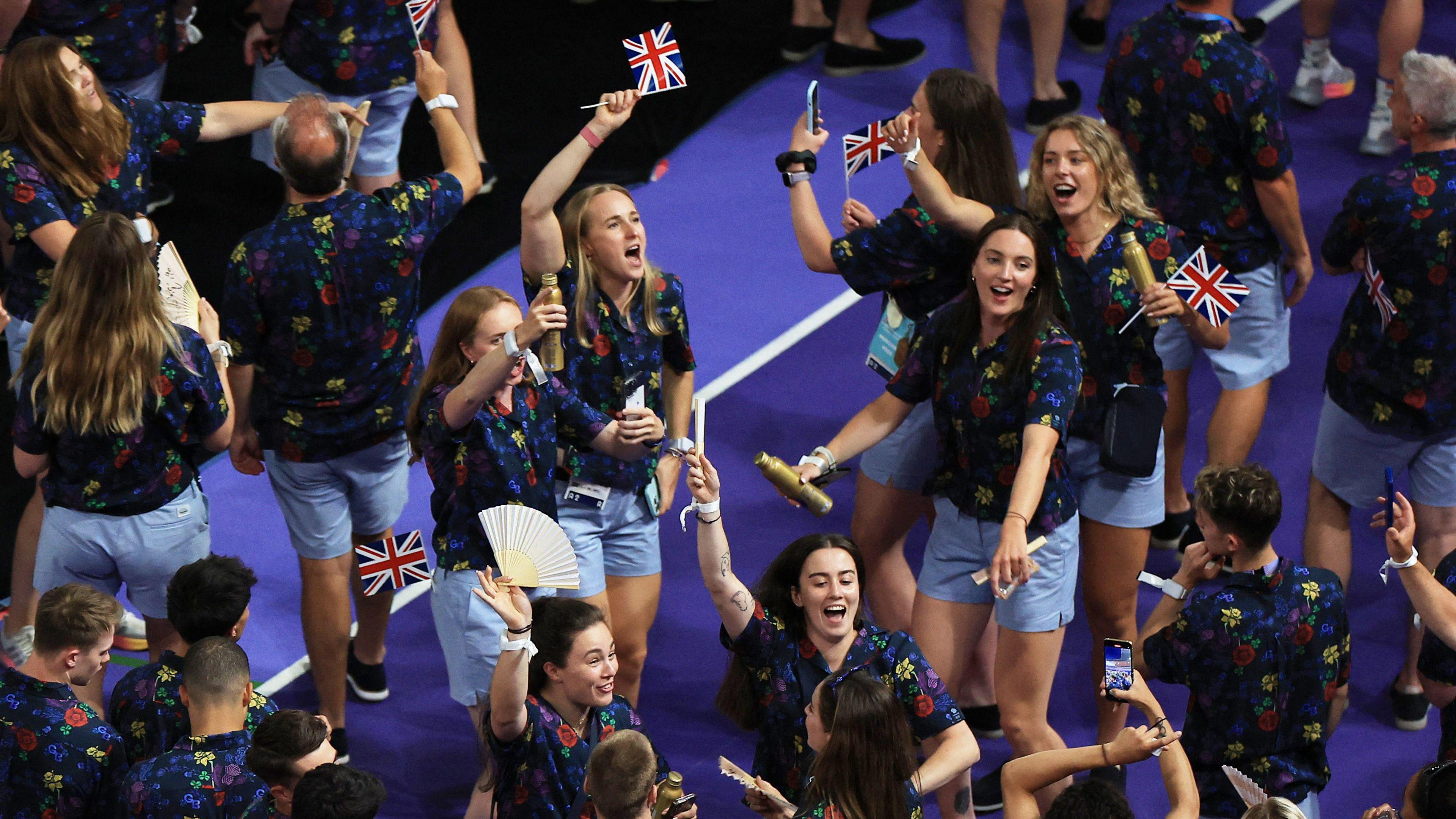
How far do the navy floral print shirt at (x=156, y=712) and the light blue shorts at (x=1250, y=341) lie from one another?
3272mm

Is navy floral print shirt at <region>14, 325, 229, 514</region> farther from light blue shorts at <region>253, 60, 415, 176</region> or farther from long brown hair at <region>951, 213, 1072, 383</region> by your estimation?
light blue shorts at <region>253, 60, 415, 176</region>

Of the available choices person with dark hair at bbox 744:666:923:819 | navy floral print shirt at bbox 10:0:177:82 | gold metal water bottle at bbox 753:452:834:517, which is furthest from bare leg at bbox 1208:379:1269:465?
navy floral print shirt at bbox 10:0:177:82

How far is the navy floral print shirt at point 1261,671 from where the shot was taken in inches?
164

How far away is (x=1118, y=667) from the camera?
388cm

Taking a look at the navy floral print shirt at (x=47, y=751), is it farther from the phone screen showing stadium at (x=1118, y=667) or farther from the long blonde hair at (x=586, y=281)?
the phone screen showing stadium at (x=1118, y=667)

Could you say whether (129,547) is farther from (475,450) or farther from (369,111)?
(369,111)

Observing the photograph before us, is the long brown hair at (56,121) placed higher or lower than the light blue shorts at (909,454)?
higher

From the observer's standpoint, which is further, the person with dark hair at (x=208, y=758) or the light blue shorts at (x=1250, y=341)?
the light blue shorts at (x=1250, y=341)

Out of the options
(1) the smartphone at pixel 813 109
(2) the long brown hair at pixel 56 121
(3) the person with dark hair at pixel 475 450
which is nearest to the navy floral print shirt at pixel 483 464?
(3) the person with dark hair at pixel 475 450

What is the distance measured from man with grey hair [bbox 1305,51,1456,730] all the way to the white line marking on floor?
1.99 m

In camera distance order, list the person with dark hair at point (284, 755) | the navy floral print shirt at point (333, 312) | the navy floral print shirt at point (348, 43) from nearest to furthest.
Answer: the person with dark hair at point (284, 755), the navy floral print shirt at point (333, 312), the navy floral print shirt at point (348, 43)

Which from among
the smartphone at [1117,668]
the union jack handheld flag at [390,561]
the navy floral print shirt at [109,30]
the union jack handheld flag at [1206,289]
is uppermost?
the navy floral print shirt at [109,30]

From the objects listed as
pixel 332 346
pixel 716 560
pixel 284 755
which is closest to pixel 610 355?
pixel 332 346

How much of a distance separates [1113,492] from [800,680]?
1.26m
